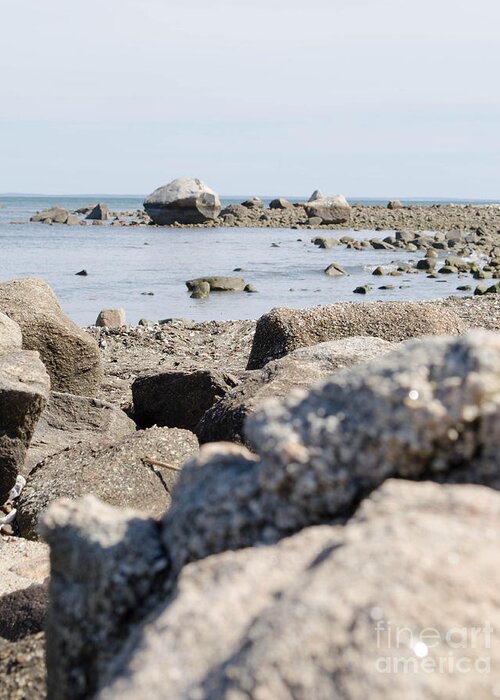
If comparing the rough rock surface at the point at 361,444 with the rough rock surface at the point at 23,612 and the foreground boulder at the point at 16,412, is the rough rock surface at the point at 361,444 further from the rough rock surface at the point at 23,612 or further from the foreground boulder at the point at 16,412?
the foreground boulder at the point at 16,412

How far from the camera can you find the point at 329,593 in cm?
140

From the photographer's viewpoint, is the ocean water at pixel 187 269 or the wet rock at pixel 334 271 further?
the wet rock at pixel 334 271

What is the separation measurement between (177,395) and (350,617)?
5850 mm

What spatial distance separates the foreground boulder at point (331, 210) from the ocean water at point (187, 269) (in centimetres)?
574

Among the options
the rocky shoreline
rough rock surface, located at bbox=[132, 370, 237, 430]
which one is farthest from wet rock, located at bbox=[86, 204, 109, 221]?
the rocky shoreline

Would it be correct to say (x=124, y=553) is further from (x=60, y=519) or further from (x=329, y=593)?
(x=329, y=593)

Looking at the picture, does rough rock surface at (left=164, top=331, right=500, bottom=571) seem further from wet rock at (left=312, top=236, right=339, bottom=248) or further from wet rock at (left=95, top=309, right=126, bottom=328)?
wet rock at (left=312, top=236, right=339, bottom=248)

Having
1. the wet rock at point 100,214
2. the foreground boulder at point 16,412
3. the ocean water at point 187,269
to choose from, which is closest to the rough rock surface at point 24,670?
the foreground boulder at point 16,412

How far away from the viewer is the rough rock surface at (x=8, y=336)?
6.62 meters

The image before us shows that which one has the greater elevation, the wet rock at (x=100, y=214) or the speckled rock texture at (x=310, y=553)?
the speckled rock texture at (x=310, y=553)

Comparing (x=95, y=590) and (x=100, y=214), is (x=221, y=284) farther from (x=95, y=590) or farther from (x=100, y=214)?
(x=100, y=214)

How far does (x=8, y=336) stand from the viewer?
265 inches

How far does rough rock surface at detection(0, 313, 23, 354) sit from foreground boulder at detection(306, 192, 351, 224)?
45511 mm

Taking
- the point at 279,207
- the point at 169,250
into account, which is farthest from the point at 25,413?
the point at 279,207
